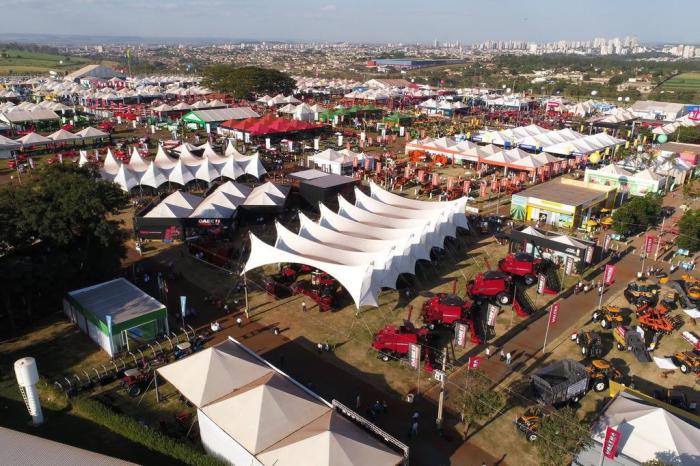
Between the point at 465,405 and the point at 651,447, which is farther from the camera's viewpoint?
the point at 465,405

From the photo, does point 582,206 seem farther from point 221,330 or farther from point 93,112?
point 93,112

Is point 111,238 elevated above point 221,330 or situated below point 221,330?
above

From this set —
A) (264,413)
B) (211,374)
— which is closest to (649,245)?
(264,413)

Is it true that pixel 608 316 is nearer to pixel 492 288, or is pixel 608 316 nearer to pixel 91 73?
pixel 492 288

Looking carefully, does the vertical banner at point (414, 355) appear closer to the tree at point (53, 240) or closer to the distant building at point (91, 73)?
the tree at point (53, 240)

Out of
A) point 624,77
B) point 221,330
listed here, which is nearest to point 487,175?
point 221,330

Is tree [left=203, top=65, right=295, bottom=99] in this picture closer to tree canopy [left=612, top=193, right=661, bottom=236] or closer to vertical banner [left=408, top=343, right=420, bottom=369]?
tree canopy [left=612, top=193, right=661, bottom=236]
